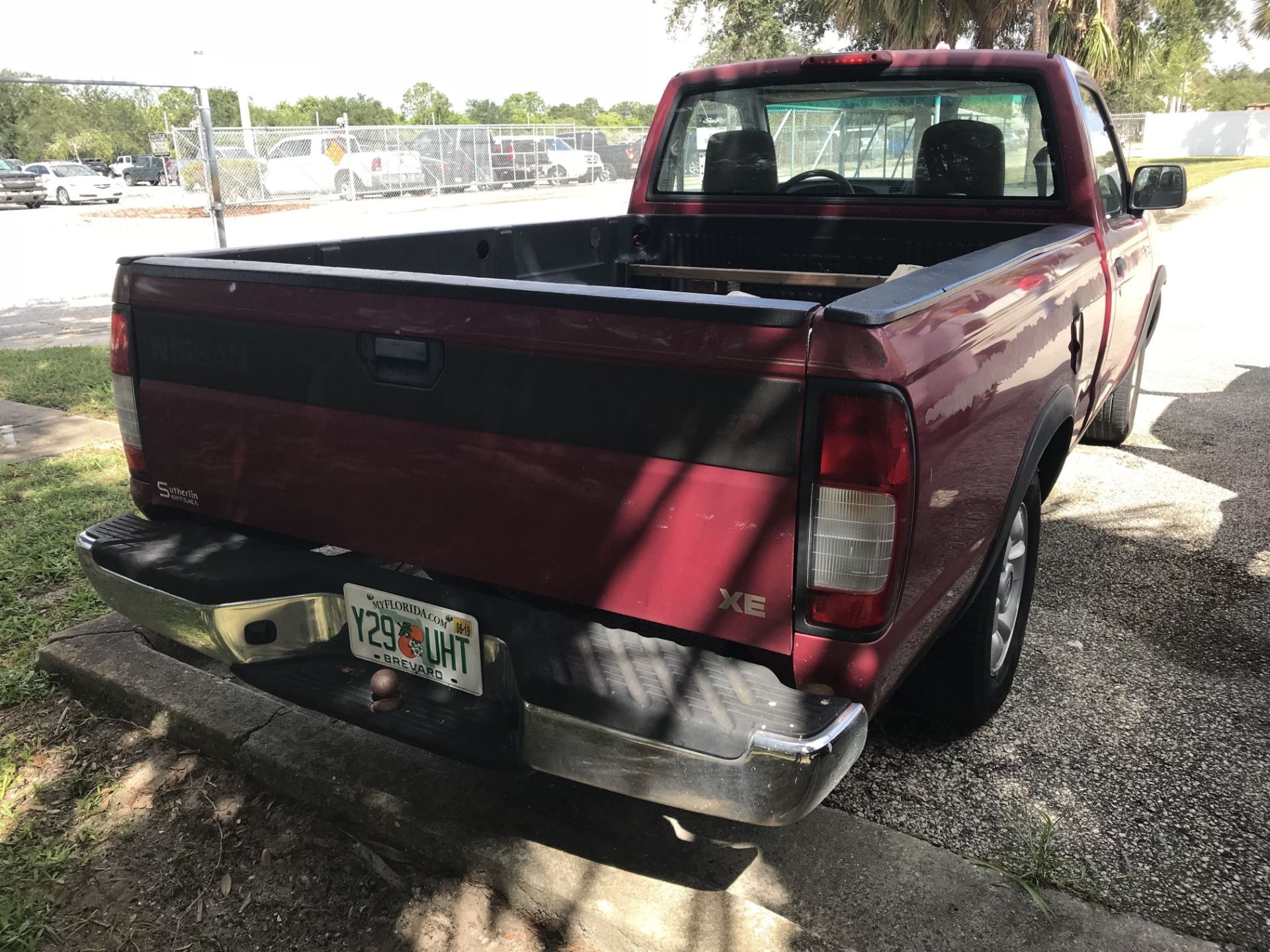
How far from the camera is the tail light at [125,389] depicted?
2736 mm

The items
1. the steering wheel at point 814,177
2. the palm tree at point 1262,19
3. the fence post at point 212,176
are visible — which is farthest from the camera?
the palm tree at point 1262,19

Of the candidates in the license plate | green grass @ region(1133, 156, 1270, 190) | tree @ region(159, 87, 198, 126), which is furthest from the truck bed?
tree @ region(159, 87, 198, 126)

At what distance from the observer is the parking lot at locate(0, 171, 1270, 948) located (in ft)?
8.23

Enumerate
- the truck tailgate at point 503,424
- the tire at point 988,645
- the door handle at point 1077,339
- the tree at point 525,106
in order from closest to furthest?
1. the truck tailgate at point 503,424
2. the tire at point 988,645
3. the door handle at point 1077,339
4. the tree at point 525,106

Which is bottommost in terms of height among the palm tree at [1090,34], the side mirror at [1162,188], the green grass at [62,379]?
the green grass at [62,379]

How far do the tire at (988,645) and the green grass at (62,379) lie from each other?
542 centimetres

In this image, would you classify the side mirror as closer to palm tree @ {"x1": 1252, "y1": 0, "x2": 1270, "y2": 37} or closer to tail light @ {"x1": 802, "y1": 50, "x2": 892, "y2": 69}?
tail light @ {"x1": 802, "y1": 50, "x2": 892, "y2": 69}

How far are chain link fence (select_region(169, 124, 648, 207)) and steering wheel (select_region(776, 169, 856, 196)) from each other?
17.1 metres

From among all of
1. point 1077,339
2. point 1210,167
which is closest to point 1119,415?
point 1077,339

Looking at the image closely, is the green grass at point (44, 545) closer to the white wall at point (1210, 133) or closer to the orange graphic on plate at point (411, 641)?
the orange graphic on plate at point (411, 641)

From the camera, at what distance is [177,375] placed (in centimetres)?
266

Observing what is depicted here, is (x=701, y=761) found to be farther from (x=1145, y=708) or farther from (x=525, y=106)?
(x=525, y=106)

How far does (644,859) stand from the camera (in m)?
2.50

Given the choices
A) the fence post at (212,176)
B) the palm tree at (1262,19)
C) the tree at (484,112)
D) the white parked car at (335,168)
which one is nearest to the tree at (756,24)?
the white parked car at (335,168)
